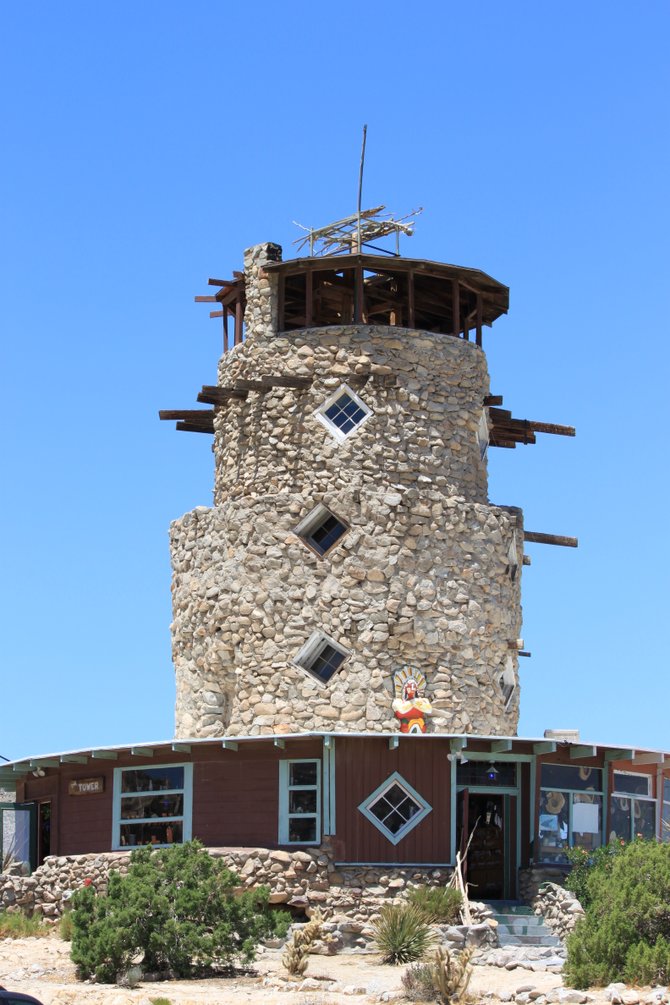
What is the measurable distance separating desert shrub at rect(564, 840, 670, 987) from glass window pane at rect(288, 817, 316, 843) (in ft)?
20.4

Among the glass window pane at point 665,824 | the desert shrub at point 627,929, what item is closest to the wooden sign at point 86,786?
the desert shrub at point 627,929

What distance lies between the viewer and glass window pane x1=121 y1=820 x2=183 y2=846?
3003cm

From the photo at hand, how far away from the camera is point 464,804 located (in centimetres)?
2914

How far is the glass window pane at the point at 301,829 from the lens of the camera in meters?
28.9

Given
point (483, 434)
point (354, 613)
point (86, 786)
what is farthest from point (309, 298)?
point (86, 786)

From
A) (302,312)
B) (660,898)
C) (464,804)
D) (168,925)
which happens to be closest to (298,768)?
(464,804)

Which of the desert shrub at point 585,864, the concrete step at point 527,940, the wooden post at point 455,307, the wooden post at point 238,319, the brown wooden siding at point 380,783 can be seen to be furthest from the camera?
the wooden post at point 238,319

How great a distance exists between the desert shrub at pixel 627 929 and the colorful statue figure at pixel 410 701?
9.24 m

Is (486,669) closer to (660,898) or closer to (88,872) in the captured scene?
(88,872)

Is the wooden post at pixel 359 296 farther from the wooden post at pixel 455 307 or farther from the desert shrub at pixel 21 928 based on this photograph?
the desert shrub at pixel 21 928

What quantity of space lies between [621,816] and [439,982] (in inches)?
413

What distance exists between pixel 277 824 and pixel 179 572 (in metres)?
9.53

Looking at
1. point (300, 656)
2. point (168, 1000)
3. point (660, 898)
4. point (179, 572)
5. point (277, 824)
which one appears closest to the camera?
point (168, 1000)

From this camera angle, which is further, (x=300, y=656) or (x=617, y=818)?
(x=300, y=656)
